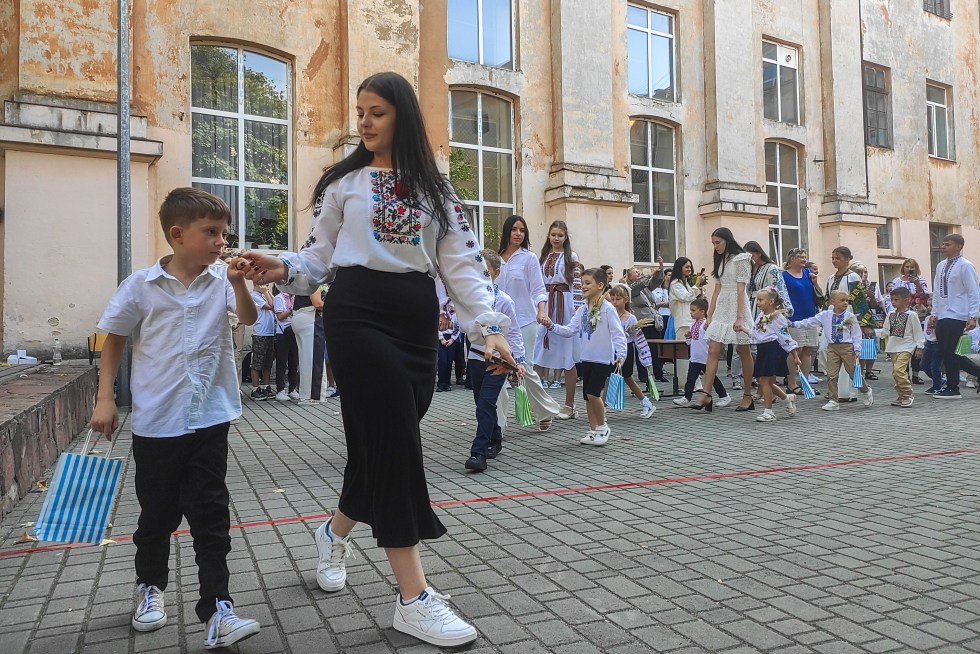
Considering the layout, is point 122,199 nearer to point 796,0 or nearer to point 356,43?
point 356,43

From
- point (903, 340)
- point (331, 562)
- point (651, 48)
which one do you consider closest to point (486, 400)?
point (331, 562)

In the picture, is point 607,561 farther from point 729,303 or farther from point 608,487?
point 729,303

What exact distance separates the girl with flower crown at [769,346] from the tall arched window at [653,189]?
28.9ft

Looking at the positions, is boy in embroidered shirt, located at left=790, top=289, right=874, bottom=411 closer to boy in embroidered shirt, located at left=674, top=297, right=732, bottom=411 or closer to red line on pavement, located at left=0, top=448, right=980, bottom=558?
boy in embroidered shirt, located at left=674, top=297, right=732, bottom=411

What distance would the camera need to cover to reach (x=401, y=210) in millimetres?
2951

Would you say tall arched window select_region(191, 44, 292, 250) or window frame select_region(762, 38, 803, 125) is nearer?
tall arched window select_region(191, 44, 292, 250)

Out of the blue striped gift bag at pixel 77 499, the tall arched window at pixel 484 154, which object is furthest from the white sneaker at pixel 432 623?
the tall arched window at pixel 484 154

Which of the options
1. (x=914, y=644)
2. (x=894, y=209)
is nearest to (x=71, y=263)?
(x=914, y=644)

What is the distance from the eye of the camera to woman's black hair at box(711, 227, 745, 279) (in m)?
9.05

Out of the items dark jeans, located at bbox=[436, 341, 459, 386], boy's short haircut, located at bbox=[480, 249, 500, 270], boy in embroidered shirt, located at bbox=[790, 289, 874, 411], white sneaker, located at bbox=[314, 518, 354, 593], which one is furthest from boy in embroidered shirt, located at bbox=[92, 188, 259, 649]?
→ dark jeans, located at bbox=[436, 341, 459, 386]

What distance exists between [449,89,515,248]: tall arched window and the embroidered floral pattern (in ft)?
40.2

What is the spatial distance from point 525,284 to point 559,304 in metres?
1.72

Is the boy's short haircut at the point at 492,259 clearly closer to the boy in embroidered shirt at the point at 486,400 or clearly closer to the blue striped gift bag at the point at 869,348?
the boy in embroidered shirt at the point at 486,400

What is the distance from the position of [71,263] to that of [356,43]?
616 cm
